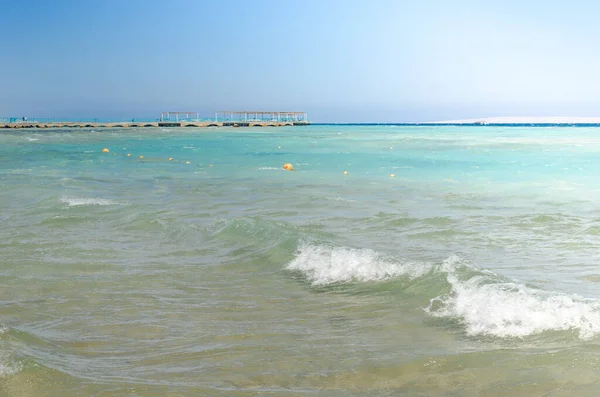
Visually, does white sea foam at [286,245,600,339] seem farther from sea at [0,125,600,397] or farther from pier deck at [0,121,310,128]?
pier deck at [0,121,310,128]

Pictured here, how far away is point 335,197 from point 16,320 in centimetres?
1325

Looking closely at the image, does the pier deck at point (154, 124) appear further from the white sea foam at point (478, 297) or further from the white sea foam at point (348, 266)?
the white sea foam at point (478, 297)

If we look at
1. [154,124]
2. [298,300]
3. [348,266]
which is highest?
[154,124]

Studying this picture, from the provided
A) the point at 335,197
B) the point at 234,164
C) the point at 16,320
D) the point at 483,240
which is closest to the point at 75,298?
the point at 16,320

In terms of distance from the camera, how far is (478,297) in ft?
23.6

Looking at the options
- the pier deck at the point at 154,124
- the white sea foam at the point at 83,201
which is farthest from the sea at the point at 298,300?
the pier deck at the point at 154,124

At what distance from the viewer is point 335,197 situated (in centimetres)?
1906

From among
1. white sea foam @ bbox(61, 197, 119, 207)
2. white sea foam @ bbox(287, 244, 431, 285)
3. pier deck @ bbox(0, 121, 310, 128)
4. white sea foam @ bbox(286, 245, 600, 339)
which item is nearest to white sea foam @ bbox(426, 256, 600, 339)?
white sea foam @ bbox(286, 245, 600, 339)

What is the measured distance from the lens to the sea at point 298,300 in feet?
16.4

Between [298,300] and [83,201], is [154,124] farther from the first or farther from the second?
[298,300]

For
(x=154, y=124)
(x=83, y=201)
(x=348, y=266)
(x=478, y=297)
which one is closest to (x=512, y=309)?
(x=478, y=297)

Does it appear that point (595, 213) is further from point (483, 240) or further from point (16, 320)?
point (16, 320)

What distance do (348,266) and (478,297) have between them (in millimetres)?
2381

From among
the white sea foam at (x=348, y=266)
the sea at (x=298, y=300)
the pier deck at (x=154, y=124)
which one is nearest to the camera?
the sea at (x=298, y=300)
